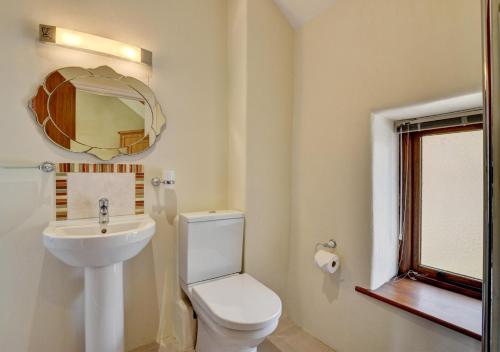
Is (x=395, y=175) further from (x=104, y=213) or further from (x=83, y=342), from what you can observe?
(x=83, y=342)

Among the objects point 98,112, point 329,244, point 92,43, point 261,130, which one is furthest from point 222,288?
point 92,43

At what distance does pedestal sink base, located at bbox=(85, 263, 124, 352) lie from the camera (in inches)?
48.9

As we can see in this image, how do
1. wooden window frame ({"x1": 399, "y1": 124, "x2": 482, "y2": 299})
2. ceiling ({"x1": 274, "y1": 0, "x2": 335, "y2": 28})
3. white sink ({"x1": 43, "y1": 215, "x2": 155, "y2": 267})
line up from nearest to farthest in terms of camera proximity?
white sink ({"x1": 43, "y1": 215, "x2": 155, "y2": 267}), wooden window frame ({"x1": 399, "y1": 124, "x2": 482, "y2": 299}), ceiling ({"x1": 274, "y1": 0, "x2": 335, "y2": 28})

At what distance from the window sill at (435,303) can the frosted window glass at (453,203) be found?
0.50ft

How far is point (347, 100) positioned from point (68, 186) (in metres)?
1.65

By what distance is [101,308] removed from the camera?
125 centimetres

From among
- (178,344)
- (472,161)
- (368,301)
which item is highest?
(472,161)

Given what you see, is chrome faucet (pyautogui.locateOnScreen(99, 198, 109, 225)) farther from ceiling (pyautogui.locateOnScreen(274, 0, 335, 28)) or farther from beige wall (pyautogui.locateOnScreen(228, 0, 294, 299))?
ceiling (pyautogui.locateOnScreen(274, 0, 335, 28))

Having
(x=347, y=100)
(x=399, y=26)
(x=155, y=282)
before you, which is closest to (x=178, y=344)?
(x=155, y=282)

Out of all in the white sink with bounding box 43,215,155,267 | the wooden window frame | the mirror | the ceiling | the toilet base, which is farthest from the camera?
the ceiling

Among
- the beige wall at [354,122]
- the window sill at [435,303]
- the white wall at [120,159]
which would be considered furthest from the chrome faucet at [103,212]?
the window sill at [435,303]

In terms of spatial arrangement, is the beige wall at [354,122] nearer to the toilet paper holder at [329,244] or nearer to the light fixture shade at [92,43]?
the toilet paper holder at [329,244]

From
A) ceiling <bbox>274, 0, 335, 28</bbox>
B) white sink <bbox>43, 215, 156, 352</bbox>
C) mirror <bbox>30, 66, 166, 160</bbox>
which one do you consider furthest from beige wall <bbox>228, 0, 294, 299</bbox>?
white sink <bbox>43, 215, 156, 352</bbox>

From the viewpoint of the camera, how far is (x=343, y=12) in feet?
5.08
